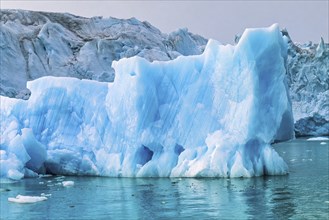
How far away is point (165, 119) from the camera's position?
17797 millimetres

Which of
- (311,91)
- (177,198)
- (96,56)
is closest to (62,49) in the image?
(96,56)

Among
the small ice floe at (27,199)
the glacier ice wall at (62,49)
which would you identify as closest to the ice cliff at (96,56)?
the glacier ice wall at (62,49)

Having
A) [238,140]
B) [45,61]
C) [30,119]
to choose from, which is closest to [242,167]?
[238,140]

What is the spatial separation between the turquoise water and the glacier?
2.36ft

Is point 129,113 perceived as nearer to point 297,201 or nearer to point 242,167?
point 242,167

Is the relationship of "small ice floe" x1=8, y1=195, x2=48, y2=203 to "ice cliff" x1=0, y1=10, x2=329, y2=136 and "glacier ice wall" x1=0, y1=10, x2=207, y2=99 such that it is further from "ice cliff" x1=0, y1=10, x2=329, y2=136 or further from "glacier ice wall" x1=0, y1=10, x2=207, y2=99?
"ice cliff" x1=0, y1=10, x2=329, y2=136

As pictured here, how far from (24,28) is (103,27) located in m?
9.56

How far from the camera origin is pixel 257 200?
38.8 feet

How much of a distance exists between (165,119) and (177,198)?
18.2ft

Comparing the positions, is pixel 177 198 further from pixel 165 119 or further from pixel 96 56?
pixel 96 56

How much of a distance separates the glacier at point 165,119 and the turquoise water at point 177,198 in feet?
2.36

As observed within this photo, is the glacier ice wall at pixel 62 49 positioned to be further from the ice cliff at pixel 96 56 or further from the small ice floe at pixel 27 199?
the small ice floe at pixel 27 199

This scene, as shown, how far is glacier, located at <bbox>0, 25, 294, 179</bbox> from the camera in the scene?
53.7 ft

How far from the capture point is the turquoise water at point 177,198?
1056cm
